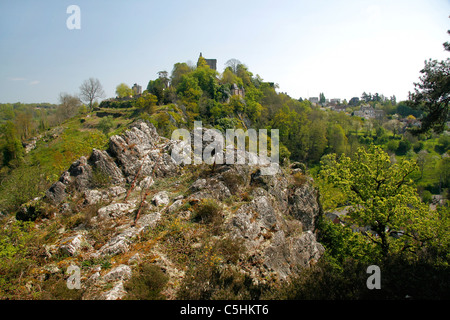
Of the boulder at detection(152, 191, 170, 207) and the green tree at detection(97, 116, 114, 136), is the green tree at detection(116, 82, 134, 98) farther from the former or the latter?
the boulder at detection(152, 191, 170, 207)

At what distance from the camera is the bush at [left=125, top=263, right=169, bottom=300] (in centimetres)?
523

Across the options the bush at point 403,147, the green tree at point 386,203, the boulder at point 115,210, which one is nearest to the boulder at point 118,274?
the boulder at point 115,210

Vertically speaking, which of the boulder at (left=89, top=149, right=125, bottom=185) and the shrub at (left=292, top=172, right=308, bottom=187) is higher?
the boulder at (left=89, top=149, right=125, bottom=185)

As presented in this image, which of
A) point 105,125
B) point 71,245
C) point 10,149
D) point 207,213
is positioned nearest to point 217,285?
point 207,213

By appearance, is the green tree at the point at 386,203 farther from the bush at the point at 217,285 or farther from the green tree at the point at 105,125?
the green tree at the point at 105,125

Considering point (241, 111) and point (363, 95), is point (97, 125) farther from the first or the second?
point (363, 95)

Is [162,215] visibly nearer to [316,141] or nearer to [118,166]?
[118,166]

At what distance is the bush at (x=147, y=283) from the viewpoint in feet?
17.1

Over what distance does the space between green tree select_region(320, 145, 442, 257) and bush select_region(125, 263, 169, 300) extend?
35.6 ft

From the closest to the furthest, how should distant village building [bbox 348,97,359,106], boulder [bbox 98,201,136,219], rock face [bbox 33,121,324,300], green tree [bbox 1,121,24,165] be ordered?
rock face [bbox 33,121,324,300] → boulder [bbox 98,201,136,219] → green tree [bbox 1,121,24,165] → distant village building [bbox 348,97,359,106]

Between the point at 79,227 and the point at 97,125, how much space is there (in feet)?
109

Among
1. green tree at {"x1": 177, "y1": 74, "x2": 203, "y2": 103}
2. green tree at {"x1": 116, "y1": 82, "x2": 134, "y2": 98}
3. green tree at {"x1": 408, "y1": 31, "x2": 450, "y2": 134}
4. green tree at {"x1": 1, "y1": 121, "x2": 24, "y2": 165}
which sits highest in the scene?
green tree at {"x1": 116, "y1": 82, "x2": 134, "y2": 98}

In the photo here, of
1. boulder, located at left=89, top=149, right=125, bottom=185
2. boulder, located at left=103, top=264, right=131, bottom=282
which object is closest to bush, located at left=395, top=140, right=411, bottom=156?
boulder, located at left=89, top=149, right=125, bottom=185

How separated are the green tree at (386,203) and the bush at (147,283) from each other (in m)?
10.9
